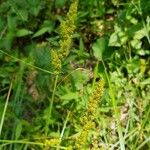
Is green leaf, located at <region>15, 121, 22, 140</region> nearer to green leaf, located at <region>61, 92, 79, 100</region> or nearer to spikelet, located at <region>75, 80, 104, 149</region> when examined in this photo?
green leaf, located at <region>61, 92, 79, 100</region>

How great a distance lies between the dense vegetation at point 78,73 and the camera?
2.35m

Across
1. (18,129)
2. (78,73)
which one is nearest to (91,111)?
(18,129)

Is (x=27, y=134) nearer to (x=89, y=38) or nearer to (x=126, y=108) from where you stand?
(x=126, y=108)

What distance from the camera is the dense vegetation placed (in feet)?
7.71

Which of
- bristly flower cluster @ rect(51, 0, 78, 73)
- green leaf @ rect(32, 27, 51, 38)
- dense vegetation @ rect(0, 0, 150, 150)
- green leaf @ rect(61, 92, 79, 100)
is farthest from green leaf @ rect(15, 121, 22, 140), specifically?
bristly flower cluster @ rect(51, 0, 78, 73)

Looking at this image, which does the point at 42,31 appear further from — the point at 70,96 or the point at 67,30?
the point at 67,30

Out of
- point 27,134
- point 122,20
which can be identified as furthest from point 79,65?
point 27,134

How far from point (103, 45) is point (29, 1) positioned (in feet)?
1.72

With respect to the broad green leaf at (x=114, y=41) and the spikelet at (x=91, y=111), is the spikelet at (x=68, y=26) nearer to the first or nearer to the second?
the spikelet at (x=91, y=111)

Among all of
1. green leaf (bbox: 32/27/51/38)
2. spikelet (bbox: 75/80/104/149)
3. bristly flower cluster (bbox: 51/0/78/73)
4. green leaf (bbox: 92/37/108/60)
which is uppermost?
green leaf (bbox: 32/27/51/38)

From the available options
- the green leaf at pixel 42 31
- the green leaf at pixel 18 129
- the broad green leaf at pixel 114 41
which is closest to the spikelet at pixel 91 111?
the green leaf at pixel 18 129

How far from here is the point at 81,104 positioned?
91.4 inches

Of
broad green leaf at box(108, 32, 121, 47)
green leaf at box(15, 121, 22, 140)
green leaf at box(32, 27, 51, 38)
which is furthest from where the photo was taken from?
green leaf at box(32, 27, 51, 38)

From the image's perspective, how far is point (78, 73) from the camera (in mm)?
2467
